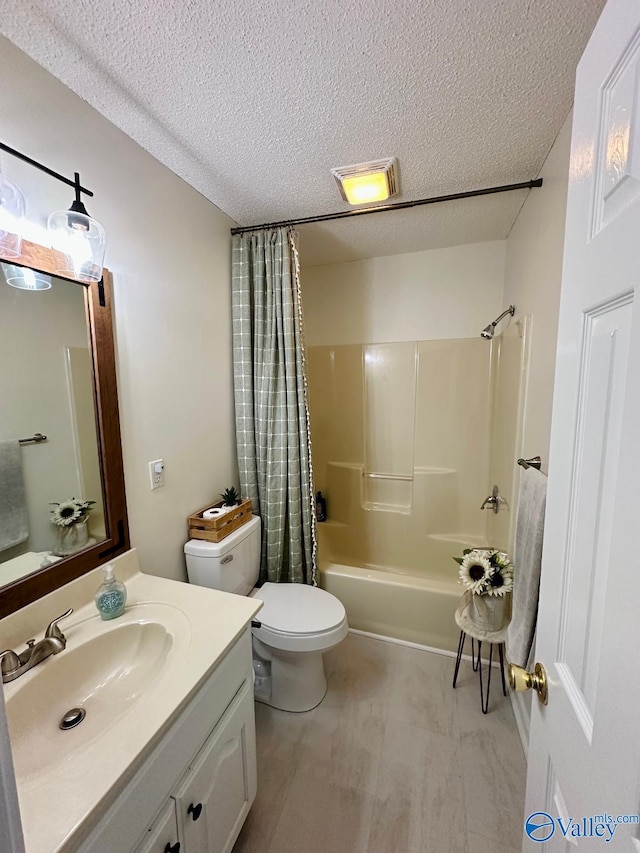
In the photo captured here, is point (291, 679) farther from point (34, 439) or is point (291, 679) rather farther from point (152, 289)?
point (152, 289)

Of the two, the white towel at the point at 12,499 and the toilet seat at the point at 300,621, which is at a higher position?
the white towel at the point at 12,499

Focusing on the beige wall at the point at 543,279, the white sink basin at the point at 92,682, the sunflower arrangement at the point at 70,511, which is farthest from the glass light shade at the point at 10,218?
the beige wall at the point at 543,279

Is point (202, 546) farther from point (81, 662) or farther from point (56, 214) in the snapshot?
point (56, 214)

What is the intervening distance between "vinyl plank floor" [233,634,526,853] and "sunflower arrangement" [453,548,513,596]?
0.60 m

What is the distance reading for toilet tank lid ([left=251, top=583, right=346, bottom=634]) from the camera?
1.45 metres

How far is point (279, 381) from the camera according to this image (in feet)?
5.88

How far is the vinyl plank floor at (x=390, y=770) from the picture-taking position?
3.69 feet

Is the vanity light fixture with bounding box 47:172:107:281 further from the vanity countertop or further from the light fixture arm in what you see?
the vanity countertop

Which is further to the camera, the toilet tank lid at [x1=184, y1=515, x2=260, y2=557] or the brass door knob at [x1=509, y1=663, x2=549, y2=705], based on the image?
the toilet tank lid at [x1=184, y1=515, x2=260, y2=557]

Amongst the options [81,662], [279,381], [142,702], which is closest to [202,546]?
[81,662]

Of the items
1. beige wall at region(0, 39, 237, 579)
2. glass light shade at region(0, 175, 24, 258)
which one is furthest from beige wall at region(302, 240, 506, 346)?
glass light shade at region(0, 175, 24, 258)

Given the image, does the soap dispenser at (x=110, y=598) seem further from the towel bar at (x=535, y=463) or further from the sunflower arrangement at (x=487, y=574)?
the towel bar at (x=535, y=463)

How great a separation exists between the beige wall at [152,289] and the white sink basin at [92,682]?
364mm

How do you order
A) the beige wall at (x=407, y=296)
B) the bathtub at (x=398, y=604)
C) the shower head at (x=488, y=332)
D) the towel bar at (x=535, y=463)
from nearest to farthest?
the towel bar at (x=535, y=463), the bathtub at (x=398, y=604), the shower head at (x=488, y=332), the beige wall at (x=407, y=296)
